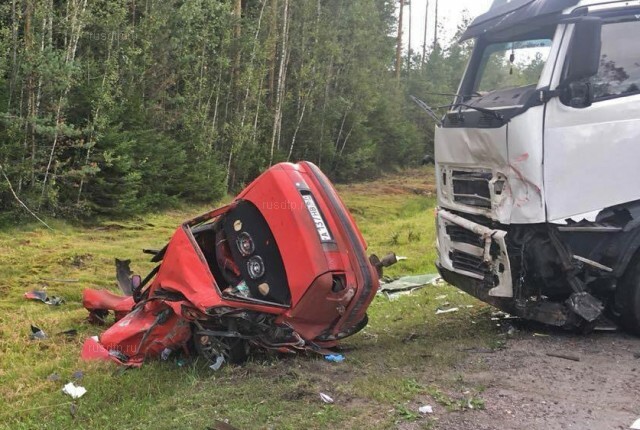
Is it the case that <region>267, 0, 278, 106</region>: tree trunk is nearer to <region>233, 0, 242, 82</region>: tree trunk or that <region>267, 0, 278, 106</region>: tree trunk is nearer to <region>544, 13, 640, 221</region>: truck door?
<region>233, 0, 242, 82</region>: tree trunk

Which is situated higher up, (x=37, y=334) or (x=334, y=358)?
(x=334, y=358)

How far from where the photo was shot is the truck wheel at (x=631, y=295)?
15.3 feet

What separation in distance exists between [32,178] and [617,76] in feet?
37.5

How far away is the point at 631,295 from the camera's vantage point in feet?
15.3

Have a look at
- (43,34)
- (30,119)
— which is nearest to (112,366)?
(30,119)

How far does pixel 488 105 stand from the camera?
494 cm

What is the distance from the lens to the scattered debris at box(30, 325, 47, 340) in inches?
237

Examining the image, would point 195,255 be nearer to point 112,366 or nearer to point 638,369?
point 112,366

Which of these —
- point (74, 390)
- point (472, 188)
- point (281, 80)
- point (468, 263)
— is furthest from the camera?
point (281, 80)

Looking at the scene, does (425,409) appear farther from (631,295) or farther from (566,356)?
(631,295)

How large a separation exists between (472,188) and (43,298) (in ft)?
18.5

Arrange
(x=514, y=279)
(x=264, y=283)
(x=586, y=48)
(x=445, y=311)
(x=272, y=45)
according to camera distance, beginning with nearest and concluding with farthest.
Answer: (x=586, y=48) < (x=264, y=283) < (x=514, y=279) < (x=445, y=311) < (x=272, y=45)

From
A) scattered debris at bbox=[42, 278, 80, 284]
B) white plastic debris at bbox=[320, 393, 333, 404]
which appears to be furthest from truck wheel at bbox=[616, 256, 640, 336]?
scattered debris at bbox=[42, 278, 80, 284]

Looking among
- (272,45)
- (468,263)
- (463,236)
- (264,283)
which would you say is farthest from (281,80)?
(264,283)
